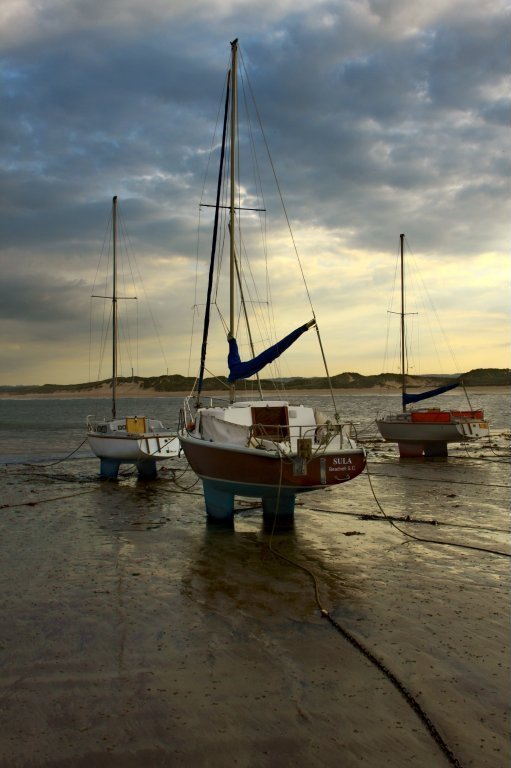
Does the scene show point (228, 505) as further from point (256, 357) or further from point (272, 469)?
point (256, 357)

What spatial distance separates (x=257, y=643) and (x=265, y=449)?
15.2 ft

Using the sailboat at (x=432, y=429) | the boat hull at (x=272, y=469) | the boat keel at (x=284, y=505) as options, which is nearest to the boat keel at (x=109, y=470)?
the boat hull at (x=272, y=469)

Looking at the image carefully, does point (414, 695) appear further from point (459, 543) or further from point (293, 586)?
point (459, 543)

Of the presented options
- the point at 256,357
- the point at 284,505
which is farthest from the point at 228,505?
the point at 256,357

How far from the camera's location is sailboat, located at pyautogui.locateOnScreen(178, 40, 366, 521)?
991 cm

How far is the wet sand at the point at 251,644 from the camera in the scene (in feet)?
13.8

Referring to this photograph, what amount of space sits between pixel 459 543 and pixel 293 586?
138 inches

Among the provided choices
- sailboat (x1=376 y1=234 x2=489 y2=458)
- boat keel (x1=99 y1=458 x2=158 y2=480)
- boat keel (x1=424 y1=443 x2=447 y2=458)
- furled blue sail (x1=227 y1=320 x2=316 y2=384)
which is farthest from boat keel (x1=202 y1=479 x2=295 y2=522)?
boat keel (x1=424 y1=443 x2=447 y2=458)

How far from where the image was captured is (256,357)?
12.8 meters

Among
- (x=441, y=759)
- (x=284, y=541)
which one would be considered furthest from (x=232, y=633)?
(x=284, y=541)

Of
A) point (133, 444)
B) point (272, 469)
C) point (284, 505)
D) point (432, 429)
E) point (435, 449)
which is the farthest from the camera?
point (435, 449)

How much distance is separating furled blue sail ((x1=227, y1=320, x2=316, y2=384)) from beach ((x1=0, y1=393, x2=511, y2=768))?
3.20 meters

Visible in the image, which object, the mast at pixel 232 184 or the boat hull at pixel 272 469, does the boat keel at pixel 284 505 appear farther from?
the mast at pixel 232 184

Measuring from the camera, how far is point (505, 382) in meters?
175
